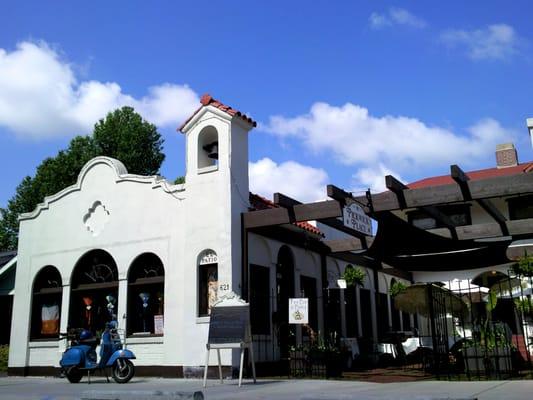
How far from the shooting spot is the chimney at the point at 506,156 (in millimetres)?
26688

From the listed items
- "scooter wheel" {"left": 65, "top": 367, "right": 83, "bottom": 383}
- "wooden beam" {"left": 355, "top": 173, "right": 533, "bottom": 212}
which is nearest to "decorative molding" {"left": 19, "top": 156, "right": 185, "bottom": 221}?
"scooter wheel" {"left": 65, "top": 367, "right": 83, "bottom": 383}

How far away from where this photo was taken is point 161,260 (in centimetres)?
1447

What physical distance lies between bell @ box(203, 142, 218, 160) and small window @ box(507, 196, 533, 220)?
12.6 m

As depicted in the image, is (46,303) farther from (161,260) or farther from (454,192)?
(454,192)

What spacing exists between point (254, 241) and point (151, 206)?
9.14 ft

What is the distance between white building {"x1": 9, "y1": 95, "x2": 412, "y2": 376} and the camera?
538 inches

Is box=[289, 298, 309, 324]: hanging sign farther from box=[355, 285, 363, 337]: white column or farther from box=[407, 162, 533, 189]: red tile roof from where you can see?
box=[407, 162, 533, 189]: red tile roof

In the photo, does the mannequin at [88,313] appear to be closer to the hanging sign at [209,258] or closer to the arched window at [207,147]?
the hanging sign at [209,258]

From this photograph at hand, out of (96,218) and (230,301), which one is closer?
(230,301)

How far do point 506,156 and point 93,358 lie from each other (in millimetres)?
21076

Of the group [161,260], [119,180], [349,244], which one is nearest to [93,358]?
[161,260]

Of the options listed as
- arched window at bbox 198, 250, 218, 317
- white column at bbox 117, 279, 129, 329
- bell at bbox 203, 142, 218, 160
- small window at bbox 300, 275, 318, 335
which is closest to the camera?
arched window at bbox 198, 250, 218, 317

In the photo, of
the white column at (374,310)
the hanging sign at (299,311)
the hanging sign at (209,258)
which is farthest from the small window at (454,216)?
the hanging sign at (209,258)

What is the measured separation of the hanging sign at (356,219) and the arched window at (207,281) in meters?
3.39
